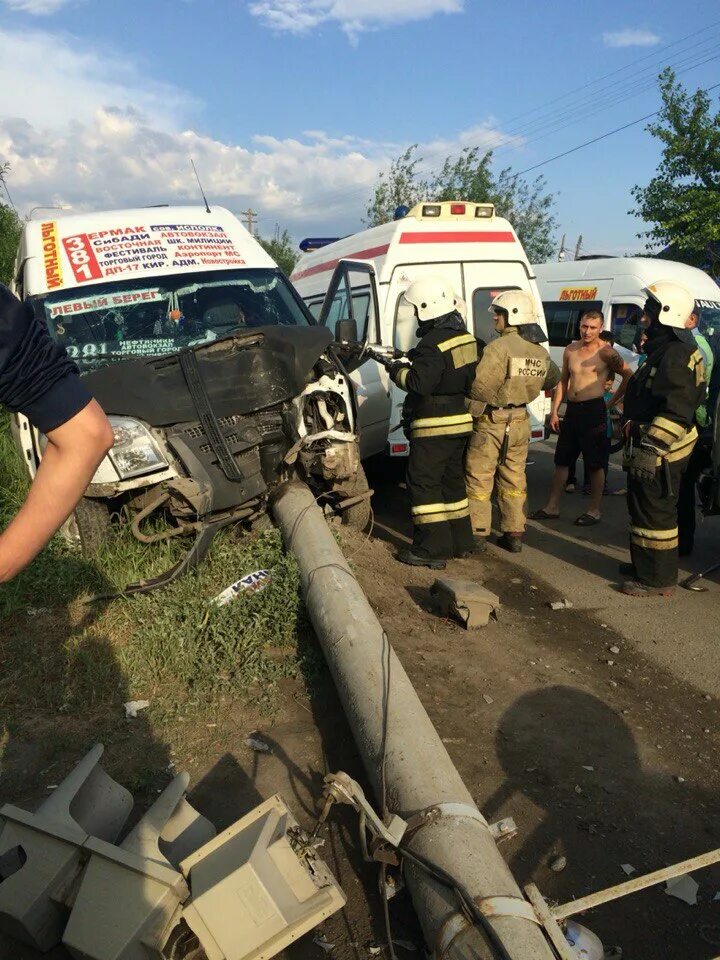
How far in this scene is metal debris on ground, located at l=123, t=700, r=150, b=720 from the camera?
3.63m

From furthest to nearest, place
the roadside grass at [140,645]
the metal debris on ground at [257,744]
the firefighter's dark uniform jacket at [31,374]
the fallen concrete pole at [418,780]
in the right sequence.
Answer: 1. the roadside grass at [140,645]
2. the metal debris on ground at [257,744]
3. the fallen concrete pole at [418,780]
4. the firefighter's dark uniform jacket at [31,374]

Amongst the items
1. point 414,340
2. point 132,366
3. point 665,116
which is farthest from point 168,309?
point 665,116

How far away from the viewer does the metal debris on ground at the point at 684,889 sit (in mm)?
2639

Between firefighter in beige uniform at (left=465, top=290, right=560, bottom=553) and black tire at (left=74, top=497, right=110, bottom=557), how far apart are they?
2911 mm

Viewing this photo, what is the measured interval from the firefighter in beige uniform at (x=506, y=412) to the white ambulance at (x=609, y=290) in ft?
15.6

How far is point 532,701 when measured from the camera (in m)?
3.90

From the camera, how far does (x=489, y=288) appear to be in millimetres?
7707

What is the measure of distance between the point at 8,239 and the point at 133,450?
840 centimetres

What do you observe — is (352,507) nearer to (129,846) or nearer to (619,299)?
(129,846)

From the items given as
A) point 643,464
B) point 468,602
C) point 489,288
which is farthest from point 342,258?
point 468,602

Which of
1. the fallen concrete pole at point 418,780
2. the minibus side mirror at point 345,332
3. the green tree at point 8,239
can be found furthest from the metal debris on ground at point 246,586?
the green tree at point 8,239

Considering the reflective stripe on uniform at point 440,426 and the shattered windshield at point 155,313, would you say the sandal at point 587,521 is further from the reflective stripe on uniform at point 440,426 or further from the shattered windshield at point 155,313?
the shattered windshield at point 155,313

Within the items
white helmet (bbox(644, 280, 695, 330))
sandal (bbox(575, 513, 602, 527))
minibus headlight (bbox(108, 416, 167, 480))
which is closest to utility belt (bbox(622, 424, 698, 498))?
white helmet (bbox(644, 280, 695, 330))

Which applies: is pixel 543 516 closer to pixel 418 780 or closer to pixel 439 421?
pixel 439 421
